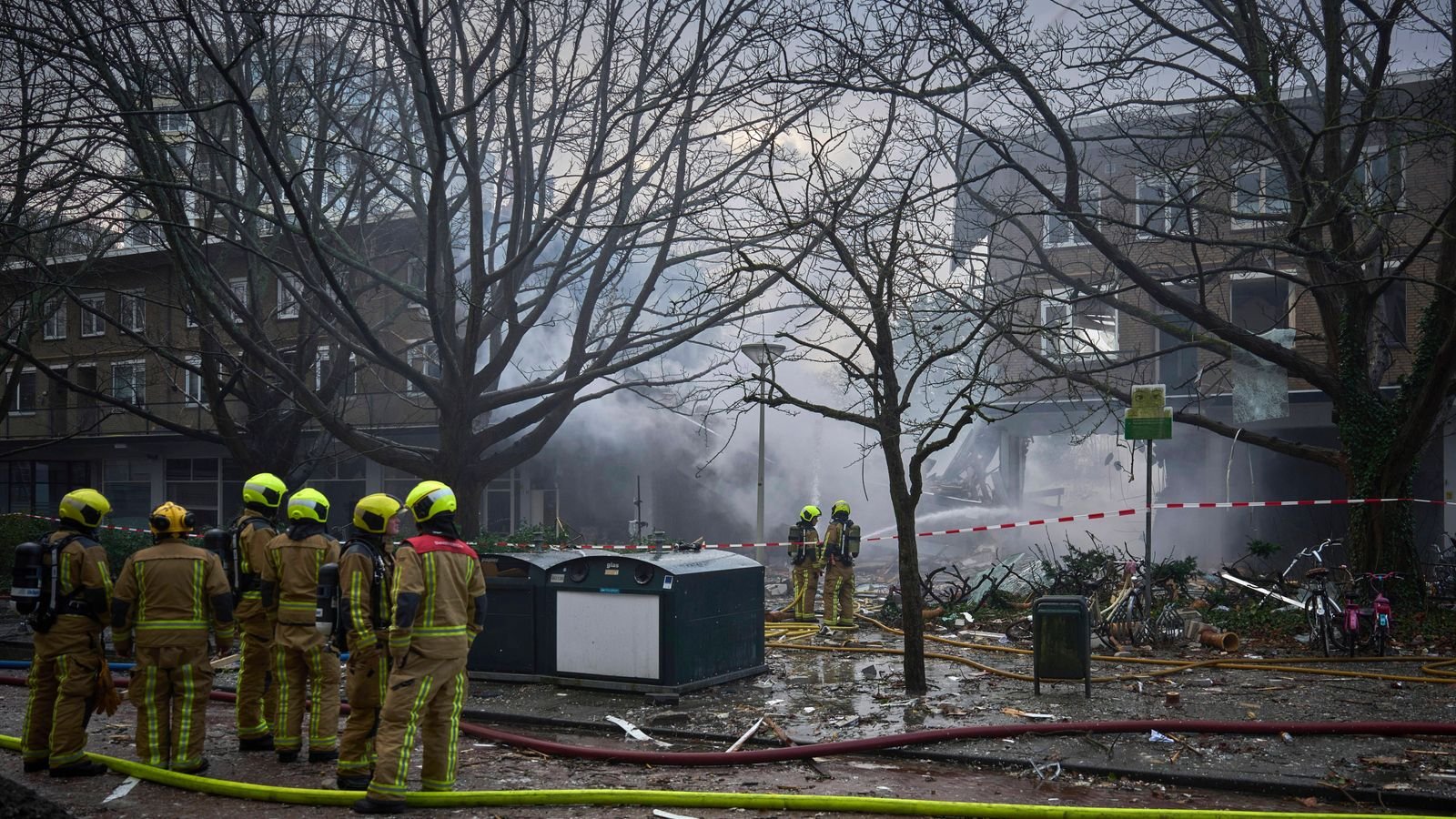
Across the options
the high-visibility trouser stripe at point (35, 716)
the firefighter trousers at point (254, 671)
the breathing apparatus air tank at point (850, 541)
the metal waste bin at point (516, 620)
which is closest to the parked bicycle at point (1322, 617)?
the breathing apparatus air tank at point (850, 541)

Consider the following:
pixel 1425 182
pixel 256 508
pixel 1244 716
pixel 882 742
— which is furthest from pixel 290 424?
pixel 1425 182

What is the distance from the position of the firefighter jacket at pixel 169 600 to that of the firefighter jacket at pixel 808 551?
8198mm

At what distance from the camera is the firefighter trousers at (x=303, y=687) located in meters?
6.99

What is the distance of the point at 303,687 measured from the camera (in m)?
7.14

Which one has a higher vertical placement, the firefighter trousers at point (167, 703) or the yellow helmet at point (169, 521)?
the yellow helmet at point (169, 521)

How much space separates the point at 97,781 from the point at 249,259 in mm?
12268

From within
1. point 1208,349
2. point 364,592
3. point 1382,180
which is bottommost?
point 364,592

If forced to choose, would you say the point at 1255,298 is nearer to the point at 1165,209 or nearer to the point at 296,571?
the point at 1165,209

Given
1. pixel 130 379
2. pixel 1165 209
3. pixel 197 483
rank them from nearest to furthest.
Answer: pixel 1165 209
pixel 130 379
pixel 197 483

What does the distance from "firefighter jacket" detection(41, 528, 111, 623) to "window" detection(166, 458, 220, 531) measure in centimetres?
2704

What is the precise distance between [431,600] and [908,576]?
167 inches

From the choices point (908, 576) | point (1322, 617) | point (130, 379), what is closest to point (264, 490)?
point (908, 576)

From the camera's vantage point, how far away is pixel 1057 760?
6938mm

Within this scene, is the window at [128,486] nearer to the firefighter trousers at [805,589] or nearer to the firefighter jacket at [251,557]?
the firefighter trousers at [805,589]
